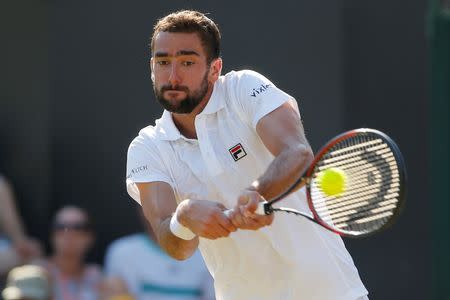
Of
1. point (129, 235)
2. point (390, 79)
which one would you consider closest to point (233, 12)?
point (390, 79)

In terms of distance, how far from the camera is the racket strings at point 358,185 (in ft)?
13.7

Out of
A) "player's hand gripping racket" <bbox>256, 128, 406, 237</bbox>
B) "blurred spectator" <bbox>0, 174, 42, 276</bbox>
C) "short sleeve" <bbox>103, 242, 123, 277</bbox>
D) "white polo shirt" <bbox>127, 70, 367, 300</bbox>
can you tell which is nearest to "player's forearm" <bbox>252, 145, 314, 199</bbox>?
"player's hand gripping racket" <bbox>256, 128, 406, 237</bbox>

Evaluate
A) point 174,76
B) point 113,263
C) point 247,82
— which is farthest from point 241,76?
point 113,263

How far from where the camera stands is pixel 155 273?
6.68m

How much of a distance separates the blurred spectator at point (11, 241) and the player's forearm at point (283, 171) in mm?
3042

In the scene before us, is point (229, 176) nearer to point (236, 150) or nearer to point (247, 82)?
point (236, 150)

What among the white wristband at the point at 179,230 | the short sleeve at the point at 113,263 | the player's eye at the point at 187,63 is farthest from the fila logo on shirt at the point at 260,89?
the short sleeve at the point at 113,263

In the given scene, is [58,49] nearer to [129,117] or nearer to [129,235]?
[129,117]

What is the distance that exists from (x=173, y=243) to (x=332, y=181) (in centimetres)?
63

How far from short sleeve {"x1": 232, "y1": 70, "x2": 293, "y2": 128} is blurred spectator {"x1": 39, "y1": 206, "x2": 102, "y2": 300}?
246 centimetres

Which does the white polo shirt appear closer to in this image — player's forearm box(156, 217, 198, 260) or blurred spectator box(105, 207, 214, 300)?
player's forearm box(156, 217, 198, 260)

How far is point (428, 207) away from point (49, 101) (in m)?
2.45

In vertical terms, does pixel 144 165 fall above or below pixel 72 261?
above

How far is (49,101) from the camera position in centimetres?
757
